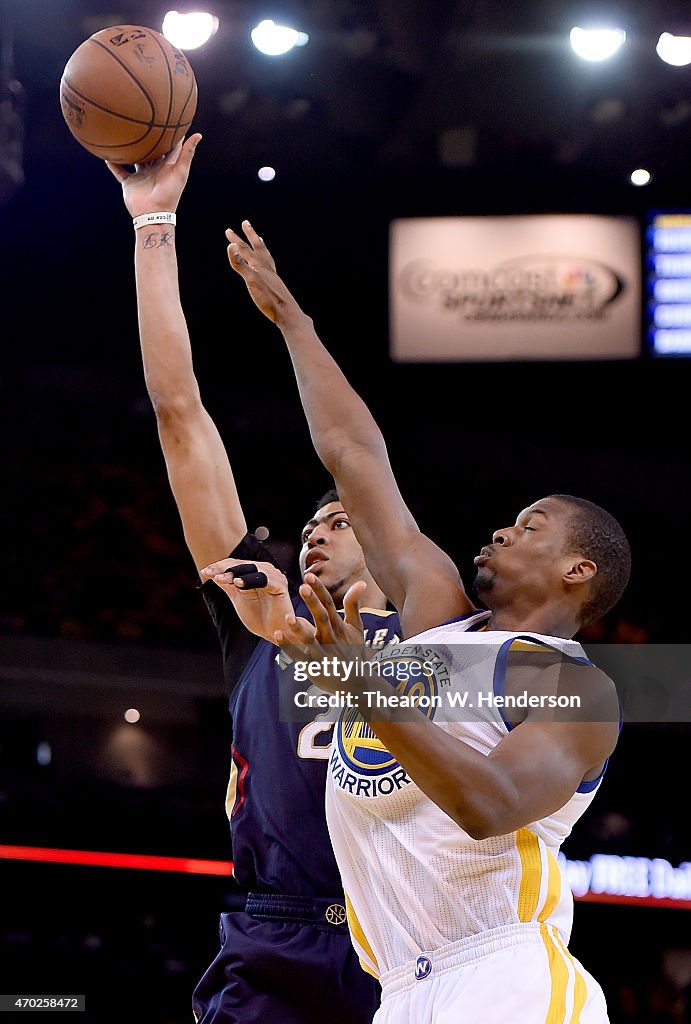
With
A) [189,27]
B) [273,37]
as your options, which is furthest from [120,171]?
[273,37]

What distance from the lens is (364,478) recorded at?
269 cm

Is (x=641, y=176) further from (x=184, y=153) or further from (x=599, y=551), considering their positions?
(x=599, y=551)

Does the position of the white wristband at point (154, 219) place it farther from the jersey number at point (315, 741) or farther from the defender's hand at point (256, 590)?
the jersey number at point (315, 741)

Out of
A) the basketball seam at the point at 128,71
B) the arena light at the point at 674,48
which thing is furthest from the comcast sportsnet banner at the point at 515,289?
the basketball seam at the point at 128,71

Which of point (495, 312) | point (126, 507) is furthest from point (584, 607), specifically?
point (126, 507)

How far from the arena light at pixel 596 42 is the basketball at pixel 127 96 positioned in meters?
4.34

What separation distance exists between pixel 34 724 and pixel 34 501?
7.57 ft

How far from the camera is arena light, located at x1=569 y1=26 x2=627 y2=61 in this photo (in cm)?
750

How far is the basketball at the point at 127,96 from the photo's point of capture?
376 centimetres

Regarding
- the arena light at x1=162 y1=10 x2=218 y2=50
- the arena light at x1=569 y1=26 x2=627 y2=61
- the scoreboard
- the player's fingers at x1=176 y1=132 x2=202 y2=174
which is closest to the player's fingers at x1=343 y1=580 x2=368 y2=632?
the player's fingers at x1=176 y1=132 x2=202 y2=174

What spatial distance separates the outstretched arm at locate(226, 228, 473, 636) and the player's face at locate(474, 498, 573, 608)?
6 cm

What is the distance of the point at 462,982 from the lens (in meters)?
2.16

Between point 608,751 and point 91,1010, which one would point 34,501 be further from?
point 608,751

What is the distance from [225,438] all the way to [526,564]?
33.9 ft
